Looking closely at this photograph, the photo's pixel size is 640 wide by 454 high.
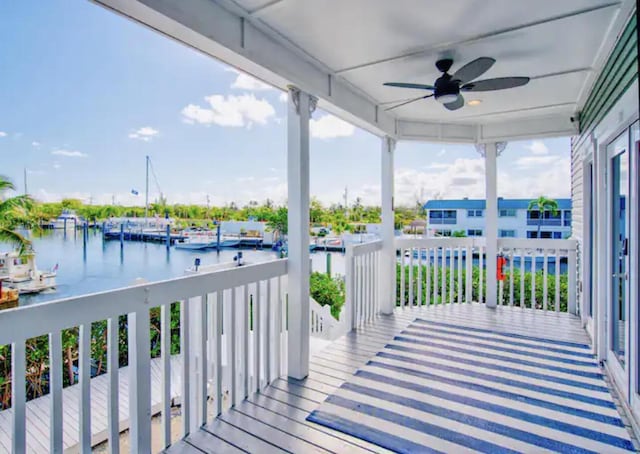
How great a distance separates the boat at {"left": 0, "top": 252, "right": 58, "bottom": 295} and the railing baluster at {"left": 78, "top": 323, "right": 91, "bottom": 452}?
282 mm

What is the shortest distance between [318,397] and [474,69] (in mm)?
2752

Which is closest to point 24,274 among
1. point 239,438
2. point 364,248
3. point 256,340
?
point 239,438

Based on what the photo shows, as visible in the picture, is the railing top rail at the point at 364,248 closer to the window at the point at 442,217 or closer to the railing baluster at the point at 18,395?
the window at the point at 442,217

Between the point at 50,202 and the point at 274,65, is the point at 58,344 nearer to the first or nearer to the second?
the point at 50,202

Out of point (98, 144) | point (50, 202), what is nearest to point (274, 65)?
point (98, 144)

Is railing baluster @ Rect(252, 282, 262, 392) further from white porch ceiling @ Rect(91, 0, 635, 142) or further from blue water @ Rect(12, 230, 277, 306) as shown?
white porch ceiling @ Rect(91, 0, 635, 142)

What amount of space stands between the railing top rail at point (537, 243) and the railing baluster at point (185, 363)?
4.77 metres

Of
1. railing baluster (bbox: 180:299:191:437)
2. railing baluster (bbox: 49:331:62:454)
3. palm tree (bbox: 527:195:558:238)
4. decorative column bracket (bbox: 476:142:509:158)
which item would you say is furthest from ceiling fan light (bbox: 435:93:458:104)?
palm tree (bbox: 527:195:558:238)

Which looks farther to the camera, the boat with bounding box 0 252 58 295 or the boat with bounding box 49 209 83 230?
the boat with bounding box 49 209 83 230

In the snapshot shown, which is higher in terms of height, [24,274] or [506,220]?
[506,220]

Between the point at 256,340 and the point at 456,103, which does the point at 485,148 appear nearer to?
the point at 456,103

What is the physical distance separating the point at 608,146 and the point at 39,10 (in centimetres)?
415

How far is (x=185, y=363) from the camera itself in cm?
236

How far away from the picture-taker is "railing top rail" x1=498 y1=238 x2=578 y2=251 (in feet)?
16.8
